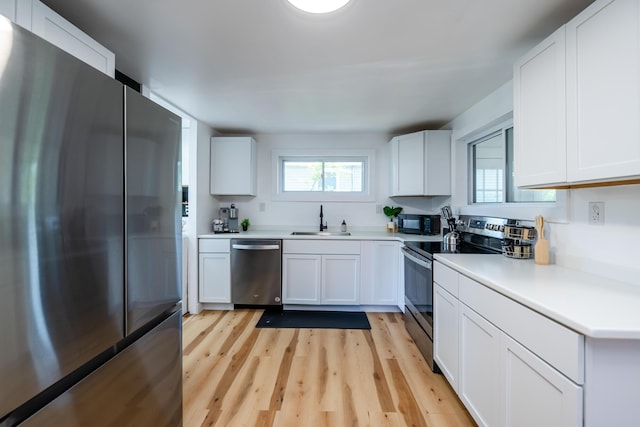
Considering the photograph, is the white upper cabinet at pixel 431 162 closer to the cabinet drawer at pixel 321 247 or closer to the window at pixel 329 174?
the window at pixel 329 174

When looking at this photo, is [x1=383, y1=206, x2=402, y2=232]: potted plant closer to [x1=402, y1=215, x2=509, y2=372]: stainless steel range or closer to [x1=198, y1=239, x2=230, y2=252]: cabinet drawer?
[x1=402, y1=215, x2=509, y2=372]: stainless steel range

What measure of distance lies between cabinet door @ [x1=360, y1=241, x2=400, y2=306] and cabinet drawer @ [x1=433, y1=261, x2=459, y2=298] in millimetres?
1091

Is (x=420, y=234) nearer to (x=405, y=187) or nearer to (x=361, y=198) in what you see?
(x=405, y=187)

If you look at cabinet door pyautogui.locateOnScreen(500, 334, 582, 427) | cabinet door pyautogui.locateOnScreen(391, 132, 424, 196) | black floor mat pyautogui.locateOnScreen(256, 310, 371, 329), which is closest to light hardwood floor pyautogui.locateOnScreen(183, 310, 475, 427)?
black floor mat pyautogui.locateOnScreen(256, 310, 371, 329)

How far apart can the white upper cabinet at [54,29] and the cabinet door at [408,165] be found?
9.08 feet

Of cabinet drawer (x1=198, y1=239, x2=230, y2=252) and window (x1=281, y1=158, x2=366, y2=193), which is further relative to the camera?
window (x1=281, y1=158, x2=366, y2=193)

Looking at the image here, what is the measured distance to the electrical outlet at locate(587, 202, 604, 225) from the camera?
1.40 meters

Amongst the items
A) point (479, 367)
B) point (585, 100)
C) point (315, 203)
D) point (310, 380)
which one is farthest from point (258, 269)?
point (585, 100)

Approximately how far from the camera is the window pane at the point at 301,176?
12.4 feet

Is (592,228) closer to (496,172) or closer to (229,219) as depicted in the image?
(496,172)

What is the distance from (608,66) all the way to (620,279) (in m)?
0.94

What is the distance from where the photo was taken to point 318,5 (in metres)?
1.26

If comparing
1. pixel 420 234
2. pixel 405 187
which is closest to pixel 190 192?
pixel 405 187

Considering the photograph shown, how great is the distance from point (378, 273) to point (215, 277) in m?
1.84
